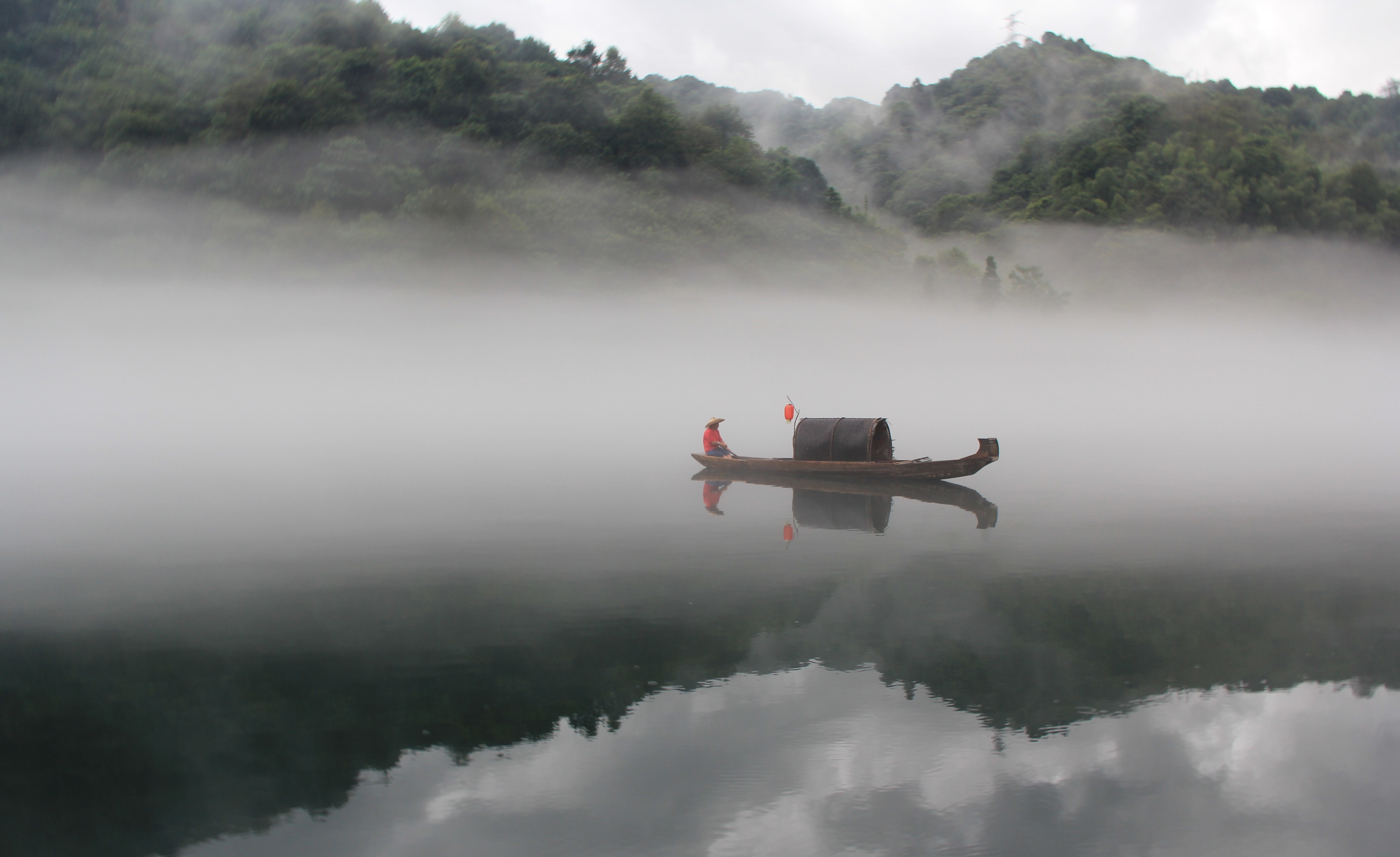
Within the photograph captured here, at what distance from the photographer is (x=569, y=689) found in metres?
10.2

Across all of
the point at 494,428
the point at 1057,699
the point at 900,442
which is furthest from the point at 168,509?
the point at 494,428

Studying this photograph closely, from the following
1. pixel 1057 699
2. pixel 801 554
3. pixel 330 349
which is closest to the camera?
pixel 1057 699

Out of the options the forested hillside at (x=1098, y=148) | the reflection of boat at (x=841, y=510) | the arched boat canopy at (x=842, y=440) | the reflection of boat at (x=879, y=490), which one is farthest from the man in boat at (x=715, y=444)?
the forested hillside at (x=1098, y=148)

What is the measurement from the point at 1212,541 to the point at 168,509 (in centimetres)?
2465

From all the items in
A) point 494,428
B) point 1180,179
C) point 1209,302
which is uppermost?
point 1180,179

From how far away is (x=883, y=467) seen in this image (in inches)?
1025

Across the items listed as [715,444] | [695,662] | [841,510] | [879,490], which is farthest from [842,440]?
[695,662]

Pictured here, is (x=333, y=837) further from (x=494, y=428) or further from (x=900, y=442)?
(x=494, y=428)

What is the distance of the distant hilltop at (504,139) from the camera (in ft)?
372

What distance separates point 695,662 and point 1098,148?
142 meters

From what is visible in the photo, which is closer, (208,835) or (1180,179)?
(208,835)

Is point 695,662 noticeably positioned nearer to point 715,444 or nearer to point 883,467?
point 883,467

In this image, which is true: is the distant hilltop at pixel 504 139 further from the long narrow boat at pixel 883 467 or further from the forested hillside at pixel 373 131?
the long narrow boat at pixel 883 467

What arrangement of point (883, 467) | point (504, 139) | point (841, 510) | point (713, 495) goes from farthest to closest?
point (504, 139) < point (713, 495) < point (883, 467) < point (841, 510)
